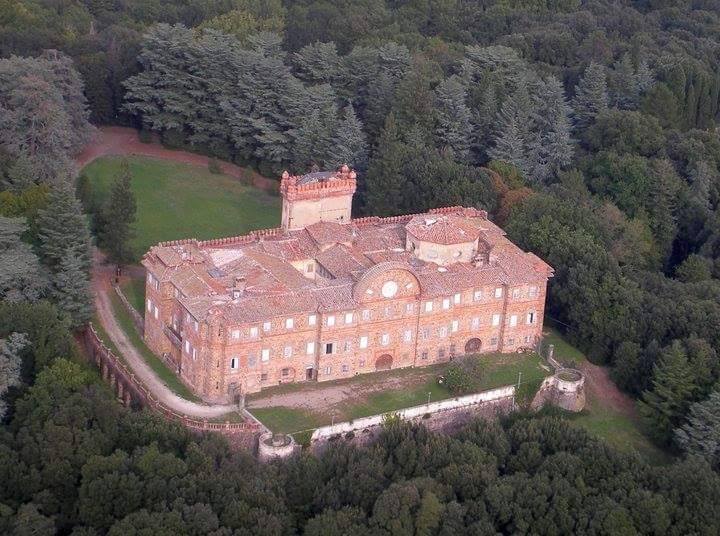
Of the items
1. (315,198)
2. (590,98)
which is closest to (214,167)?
(315,198)

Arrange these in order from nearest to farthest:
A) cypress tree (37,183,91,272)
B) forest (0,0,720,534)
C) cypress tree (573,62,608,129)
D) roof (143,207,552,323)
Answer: forest (0,0,720,534) → roof (143,207,552,323) → cypress tree (37,183,91,272) → cypress tree (573,62,608,129)

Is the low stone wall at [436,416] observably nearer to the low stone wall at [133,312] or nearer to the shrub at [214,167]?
the low stone wall at [133,312]

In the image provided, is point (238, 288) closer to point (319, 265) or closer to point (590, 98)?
point (319, 265)

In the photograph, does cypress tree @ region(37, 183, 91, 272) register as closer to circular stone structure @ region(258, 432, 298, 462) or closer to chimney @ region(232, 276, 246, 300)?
chimney @ region(232, 276, 246, 300)

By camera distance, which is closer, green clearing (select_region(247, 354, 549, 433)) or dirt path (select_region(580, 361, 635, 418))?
green clearing (select_region(247, 354, 549, 433))

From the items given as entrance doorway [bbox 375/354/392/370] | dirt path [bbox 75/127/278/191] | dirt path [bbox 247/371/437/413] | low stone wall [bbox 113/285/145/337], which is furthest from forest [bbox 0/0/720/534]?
entrance doorway [bbox 375/354/392/370]

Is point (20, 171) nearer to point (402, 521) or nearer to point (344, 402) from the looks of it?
point (344, 402)

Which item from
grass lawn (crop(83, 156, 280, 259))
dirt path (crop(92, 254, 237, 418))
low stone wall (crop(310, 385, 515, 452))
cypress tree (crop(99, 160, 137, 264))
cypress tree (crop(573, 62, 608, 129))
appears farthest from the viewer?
cypress tree (crop(573, 62, 608, 129))
